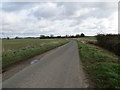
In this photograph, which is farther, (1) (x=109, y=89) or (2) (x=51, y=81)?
(2) (x=51, y=81)

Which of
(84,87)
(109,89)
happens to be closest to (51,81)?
(84,87)

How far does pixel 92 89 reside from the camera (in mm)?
5027

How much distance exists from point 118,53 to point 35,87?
15230 mm

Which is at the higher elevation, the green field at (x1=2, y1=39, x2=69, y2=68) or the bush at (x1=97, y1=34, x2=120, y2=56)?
the bush at (x1=97, y1=34, x2=120, y2=56)

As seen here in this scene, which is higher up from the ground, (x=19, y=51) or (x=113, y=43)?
(x=113, y=43)

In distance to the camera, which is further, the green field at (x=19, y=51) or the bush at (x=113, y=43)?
the bush at (x=113, y=43)

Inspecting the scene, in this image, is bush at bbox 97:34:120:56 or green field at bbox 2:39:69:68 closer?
green field at bbox 2:39:69:68

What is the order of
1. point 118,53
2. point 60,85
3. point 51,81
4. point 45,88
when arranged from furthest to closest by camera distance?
1. point 118,53
2. point 51,81
3. point 60,85
4. point 45,88

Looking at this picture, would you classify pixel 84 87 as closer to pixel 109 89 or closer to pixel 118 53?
pixel 109 89

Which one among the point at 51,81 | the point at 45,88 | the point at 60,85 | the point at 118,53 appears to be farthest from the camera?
the point at 118,53

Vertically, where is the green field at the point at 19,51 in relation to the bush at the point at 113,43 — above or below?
below

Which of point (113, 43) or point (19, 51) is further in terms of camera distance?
point (113, 43)

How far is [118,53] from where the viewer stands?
58.7 ft

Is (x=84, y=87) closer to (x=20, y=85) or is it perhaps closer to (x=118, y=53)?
(x=20, y=85)
